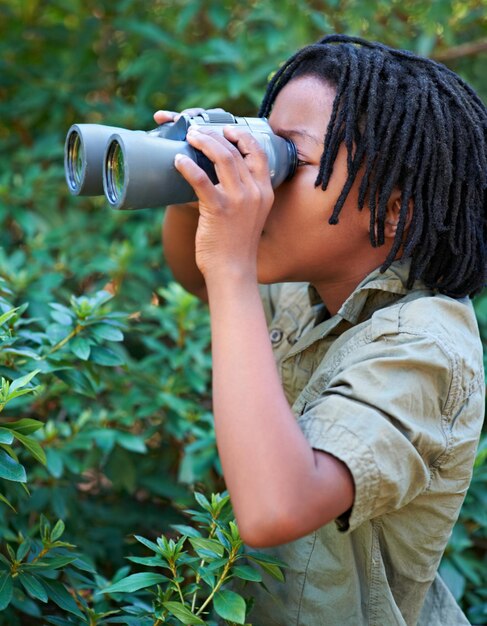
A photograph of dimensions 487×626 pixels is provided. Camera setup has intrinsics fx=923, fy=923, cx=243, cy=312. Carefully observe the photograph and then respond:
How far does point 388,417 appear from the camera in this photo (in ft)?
4.77

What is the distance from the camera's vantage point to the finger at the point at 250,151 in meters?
1.54

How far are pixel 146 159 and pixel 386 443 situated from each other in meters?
0.59

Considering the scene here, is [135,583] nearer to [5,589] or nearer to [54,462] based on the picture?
[5,589]

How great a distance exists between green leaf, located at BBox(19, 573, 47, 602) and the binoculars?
0.66 metres

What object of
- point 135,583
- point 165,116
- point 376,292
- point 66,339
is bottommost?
point 135,583

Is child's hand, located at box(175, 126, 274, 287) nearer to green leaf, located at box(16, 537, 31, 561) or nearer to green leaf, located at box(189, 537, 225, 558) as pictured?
green leaf, located at box(189, 537, 225, 558)

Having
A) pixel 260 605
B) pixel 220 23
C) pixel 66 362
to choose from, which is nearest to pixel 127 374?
pixel 66 362

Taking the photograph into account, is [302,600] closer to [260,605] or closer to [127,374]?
[260,605]

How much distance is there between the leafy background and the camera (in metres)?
1.88

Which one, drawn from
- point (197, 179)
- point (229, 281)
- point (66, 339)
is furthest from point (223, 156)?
point (66, 339)

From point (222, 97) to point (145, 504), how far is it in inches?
54.6

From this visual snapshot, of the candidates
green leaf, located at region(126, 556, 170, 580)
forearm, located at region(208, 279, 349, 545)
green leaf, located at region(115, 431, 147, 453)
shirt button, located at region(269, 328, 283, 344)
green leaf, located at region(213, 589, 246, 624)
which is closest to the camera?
forearm, located at region(208, 279, 349, 545)

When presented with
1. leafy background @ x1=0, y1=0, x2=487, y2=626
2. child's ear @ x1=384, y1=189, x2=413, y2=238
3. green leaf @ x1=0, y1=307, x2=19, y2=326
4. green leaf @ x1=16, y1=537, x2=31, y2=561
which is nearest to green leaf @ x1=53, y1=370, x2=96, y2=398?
leafy background @ x1=0, y1=0, x2=487, y2=626

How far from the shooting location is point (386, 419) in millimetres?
1440
